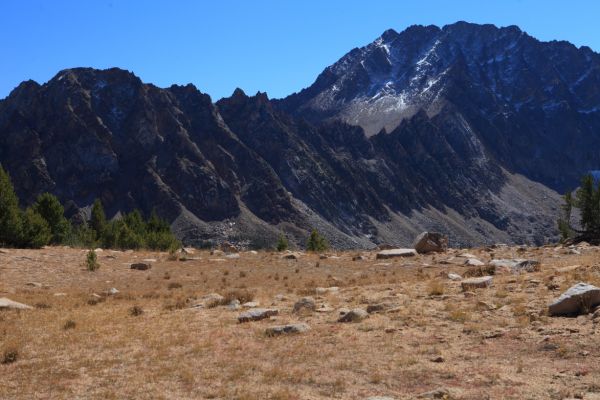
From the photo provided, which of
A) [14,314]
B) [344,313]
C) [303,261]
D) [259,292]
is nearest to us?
[344,313]

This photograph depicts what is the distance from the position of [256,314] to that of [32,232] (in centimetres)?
3092

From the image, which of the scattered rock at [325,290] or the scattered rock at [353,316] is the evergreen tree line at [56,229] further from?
the scattered rock at [353,316]

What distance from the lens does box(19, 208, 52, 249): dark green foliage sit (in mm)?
40531

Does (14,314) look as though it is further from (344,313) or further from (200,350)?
(344,313)

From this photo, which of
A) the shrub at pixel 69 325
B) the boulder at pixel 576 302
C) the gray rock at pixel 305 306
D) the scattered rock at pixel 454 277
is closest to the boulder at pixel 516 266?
the scattered rock at pixel 454 277

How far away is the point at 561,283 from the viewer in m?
18.1

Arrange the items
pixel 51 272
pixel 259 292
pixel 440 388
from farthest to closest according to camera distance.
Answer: pixel 51 272, pixel 259 292, pixel 440 388

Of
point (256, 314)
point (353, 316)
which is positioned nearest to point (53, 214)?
point (256, 314)

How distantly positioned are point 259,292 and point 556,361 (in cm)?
1295

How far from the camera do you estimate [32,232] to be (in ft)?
138

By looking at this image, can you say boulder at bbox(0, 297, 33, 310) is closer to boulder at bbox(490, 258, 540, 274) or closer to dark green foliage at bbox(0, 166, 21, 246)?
boulder at bbox(490, 258, 540, 274)

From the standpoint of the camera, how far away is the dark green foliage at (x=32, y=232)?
40531 mm

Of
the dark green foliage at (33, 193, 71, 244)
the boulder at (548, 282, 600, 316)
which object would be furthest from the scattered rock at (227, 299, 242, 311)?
the dark green foliage at (33, 193, 71, 244)

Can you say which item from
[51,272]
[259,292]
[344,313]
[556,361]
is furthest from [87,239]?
[556,361]
